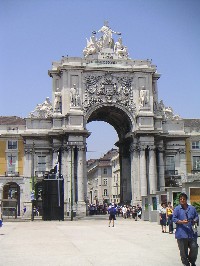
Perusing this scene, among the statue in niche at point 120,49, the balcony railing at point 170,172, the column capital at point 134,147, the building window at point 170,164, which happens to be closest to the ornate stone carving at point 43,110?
the statue in niche at point 120,49

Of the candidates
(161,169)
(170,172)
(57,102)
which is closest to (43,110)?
(57,102)

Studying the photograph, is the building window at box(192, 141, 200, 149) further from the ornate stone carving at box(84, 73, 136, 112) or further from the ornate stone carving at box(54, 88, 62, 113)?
the ornate stone carving at box(54, 88, 62, 113)

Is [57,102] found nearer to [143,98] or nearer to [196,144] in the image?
[143,98]

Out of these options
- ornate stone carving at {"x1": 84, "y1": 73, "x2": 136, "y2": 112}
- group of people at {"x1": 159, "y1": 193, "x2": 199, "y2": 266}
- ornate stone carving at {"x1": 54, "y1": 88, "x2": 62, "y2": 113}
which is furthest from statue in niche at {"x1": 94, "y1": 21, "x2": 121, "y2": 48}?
group of people at {"x1": 159, "y1": 193, "x2": 199, "y2": 266}

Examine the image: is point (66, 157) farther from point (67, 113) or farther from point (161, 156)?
point (161, 156)

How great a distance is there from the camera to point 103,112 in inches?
2445

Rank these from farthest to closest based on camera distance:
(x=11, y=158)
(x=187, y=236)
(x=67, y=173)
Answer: (x=11, y=158) → (x=67, y=173) → (x=187, y=236)

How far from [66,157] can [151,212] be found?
18.5 meters

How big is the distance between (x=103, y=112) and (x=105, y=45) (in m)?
8.79

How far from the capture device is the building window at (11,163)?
58625 millimetres

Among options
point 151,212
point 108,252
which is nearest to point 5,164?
point 151,212

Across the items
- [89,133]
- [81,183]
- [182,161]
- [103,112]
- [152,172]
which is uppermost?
[103,112]

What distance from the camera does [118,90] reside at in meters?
58.9

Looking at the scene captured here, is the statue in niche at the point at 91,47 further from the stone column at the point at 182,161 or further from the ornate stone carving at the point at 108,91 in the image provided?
the stone column at the point at 182,161
